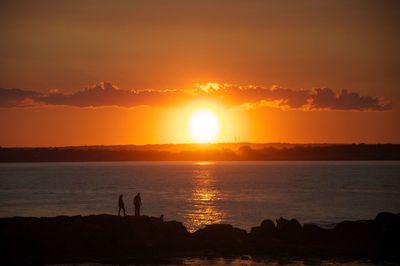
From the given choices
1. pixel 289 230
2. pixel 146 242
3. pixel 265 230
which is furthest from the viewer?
pixel 265 230

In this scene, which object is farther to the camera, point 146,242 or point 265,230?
point 265,230

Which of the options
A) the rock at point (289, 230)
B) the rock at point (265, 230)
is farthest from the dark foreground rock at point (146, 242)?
the rock at point (265, 230)

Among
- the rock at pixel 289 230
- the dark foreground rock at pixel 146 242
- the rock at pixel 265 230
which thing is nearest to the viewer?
the dark foreground rock at pixel 146 242

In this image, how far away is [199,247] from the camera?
4103 cm

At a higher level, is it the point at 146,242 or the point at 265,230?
the point at 265,230

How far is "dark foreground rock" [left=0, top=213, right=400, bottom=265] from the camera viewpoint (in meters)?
38.3

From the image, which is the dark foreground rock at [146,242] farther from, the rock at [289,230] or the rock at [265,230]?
the rock at [265,230]

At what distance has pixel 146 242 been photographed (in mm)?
40250

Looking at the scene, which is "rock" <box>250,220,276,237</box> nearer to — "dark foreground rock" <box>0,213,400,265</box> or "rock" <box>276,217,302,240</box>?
"dark foreground rock" <box>0,213,400,265</box>

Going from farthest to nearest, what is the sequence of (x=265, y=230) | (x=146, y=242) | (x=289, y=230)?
(x=265, y=230) → (x=289, y=230) → (x=146, y=242)

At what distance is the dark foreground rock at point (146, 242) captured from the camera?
38344 mm

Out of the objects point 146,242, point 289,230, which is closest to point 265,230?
point 289,230

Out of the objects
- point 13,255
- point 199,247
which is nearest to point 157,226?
point 199,247

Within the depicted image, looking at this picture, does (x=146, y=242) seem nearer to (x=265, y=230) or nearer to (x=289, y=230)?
(x=265, y=230)
